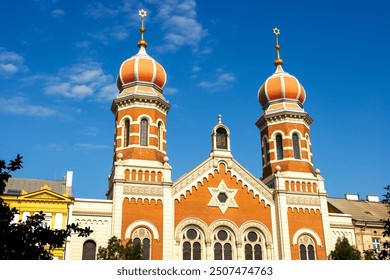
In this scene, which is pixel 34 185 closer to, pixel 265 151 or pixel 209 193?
pixel 209 193

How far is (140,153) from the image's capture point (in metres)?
40.0

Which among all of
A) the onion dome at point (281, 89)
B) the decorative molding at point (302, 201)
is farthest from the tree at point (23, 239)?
the onion dome at point (281, 89)

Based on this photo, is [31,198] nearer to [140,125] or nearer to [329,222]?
[140,125]

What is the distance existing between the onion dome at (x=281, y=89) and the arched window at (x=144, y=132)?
40.2 feet

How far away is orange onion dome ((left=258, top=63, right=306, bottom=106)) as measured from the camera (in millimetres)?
45844

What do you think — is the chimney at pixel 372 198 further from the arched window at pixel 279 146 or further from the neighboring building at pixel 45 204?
the neighboring building at pixel 45 204

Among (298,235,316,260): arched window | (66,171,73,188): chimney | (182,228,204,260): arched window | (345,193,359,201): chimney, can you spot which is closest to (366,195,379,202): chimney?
(345,193,359,201): chimney

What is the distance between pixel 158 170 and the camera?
39344 mm

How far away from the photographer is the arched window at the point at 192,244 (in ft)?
124

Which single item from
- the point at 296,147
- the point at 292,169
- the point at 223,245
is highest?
the point at 296,147

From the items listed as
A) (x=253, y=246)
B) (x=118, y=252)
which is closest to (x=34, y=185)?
(x=118, y=252)

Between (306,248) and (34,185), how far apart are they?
23.3 meters
